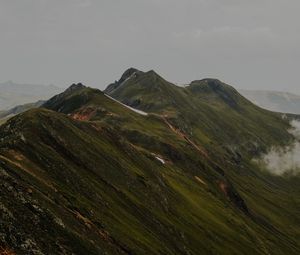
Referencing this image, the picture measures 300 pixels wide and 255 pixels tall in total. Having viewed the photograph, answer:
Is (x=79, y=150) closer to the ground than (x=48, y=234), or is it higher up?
higher up

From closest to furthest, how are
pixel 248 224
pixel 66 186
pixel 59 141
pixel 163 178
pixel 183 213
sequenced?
pixel 66 186, pixel 59 141, pixel 183 213, pixel 163 178, pixel 248 224

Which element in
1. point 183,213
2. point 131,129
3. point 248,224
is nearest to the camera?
point 183,213

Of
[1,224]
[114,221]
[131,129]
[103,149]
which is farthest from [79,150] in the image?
[131,129]

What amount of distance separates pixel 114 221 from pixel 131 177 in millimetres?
32032

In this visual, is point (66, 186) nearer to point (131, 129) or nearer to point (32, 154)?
point (32, 154)

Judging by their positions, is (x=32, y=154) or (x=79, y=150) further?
(x=79, y=150)

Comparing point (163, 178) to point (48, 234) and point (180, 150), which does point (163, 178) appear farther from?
point (48, 234)

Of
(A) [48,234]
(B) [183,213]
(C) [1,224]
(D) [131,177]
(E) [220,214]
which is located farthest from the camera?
(E) [220,214]

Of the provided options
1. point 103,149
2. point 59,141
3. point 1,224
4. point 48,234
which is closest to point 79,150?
point 59,141

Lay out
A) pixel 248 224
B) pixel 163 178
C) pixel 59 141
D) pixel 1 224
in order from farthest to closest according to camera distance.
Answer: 1. pixel 248 224
2. pixel 163 178
3. pixel 59 141
4. pixel 1 224

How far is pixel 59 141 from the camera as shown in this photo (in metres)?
103

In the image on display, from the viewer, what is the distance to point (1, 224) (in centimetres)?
5388

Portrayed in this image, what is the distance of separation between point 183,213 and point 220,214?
2879 cm

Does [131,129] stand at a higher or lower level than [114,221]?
higher
